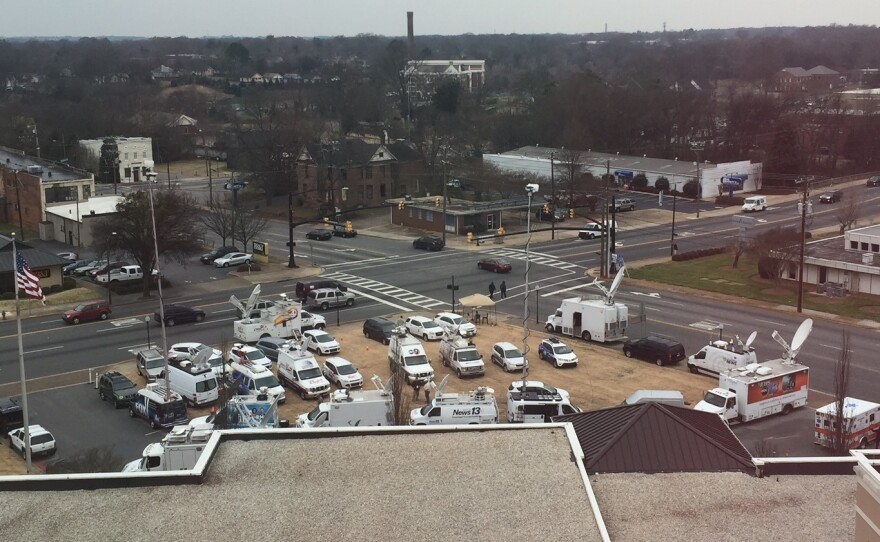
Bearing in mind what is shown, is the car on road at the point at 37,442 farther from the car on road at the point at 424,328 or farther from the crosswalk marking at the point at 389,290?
the crosswalk marking at the point at 389,290

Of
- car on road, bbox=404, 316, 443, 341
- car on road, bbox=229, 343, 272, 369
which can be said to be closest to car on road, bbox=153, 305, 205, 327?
car on road, bbox=229, 343, 272, 369

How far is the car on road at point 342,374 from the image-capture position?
34.3 metres

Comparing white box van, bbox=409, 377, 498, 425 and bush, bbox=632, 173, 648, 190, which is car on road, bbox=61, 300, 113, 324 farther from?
bush, bbox=632, 173, 648, 190

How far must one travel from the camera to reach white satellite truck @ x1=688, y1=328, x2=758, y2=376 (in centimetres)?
3394

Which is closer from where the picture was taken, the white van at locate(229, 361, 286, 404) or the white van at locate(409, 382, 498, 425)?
the white van at locate(409, 382, 498, 425)

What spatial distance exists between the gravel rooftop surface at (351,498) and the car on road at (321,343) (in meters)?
18.6

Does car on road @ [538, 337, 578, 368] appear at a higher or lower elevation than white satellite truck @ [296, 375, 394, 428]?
lower

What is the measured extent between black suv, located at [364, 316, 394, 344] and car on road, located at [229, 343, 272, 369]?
5.05m

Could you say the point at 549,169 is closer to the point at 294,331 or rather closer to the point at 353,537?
the point at 294,331

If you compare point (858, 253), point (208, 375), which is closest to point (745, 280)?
point (858, 253)

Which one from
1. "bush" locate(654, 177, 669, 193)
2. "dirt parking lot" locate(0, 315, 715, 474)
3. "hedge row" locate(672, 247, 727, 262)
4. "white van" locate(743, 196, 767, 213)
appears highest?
"bush" locate(654, 177, 669, 193)

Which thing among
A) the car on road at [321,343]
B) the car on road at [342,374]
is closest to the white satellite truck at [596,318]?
the car on road at [321,343]

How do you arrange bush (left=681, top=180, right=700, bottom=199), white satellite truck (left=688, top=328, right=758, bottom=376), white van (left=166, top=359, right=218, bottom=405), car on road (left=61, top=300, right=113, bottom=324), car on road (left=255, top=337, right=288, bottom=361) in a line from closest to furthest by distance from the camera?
white van (left=166, top=359, right=218, bottom=405), white satellite truck (left=688, top=328, right=758, bottom=376), car on road (left=255, top=337, right=288, bottom=361), car on road (left=61, top=300, right=113, bottom=324), bush (left=681, top=180, right=700, bottom=199)

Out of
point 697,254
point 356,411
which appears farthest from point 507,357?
point 697,254
